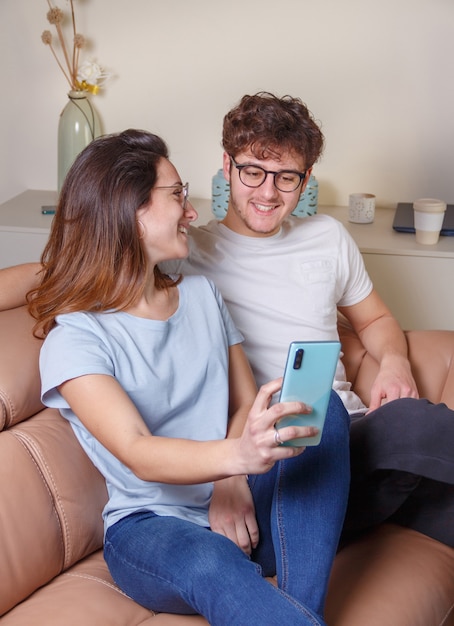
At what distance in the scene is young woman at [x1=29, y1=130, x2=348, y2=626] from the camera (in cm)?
132

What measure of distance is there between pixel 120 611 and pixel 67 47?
2.11 meters

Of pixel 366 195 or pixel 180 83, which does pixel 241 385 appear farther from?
pixel 180 83

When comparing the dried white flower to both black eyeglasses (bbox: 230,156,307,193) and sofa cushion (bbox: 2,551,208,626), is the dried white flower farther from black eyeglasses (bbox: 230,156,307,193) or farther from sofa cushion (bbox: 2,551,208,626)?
sofa cushion (bbox: 2,551,208,626)

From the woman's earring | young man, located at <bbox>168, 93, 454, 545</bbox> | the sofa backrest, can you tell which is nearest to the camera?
the sofa backrest

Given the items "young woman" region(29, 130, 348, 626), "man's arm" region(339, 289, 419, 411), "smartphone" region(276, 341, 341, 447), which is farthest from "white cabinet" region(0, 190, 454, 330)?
"smartphone" region(276, 341, 341, 447)

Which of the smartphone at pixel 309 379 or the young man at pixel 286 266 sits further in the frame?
the young man at pixel 286 266

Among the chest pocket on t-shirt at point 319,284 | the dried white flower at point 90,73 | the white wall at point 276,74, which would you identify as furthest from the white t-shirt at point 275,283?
the dried white flower at point 90,73

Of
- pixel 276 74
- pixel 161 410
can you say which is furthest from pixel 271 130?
pixel 276 74

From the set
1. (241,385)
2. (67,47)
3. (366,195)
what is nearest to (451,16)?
(366,195)

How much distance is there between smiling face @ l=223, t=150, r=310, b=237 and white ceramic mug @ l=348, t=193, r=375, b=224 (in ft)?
3.15

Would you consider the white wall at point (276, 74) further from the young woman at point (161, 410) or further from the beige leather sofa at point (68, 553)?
the beige leather sofa at point (68, 553)

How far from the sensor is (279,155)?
1791 mm

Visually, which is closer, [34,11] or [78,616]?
[78,616]

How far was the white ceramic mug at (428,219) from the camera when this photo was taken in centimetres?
262
